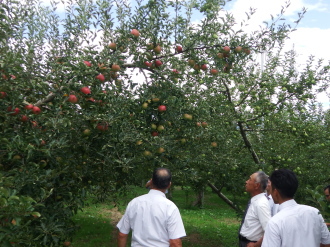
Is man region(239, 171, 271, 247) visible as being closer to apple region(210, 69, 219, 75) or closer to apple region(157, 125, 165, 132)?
apple region(157, 125, 165, 132)

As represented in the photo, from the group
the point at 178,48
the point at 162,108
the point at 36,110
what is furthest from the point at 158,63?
the point at 36,110

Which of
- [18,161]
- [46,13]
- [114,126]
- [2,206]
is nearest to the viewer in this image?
[2,206]

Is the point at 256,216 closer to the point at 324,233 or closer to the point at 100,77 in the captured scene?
the point at 324,233

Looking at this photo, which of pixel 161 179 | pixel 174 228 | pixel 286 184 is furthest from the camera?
pixel 161 179

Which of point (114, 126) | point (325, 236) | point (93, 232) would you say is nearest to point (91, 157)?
point (114, 126)

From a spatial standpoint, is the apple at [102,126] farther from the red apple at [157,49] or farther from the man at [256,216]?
the man at [256,216]

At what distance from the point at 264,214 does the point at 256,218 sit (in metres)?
0.14

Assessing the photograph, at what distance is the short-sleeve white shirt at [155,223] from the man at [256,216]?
3.20 feet

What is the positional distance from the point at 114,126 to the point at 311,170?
186 inches

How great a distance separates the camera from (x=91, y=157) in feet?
11.7

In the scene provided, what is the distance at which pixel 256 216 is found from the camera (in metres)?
3.64

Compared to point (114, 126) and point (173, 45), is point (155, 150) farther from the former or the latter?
point (173, 45)

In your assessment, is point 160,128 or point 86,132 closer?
point 86,132

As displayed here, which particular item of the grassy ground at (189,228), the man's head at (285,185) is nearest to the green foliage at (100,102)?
the man's head at (285,185)
